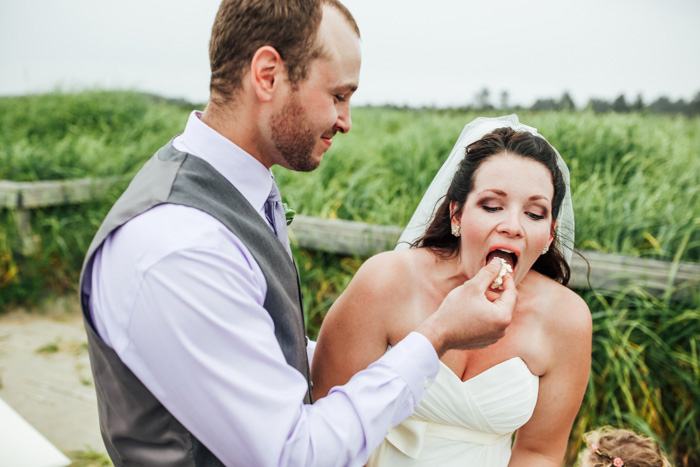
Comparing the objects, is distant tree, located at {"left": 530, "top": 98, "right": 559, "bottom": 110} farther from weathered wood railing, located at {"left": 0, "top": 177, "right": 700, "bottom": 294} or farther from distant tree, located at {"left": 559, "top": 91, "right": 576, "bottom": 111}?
weathered wood railing, located at {"left": 0, "top": 177, "right": 700, "bottom": 294}

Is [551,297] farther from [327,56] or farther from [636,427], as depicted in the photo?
[636,427]

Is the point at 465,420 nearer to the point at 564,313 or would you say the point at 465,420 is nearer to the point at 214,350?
the point at 564,313

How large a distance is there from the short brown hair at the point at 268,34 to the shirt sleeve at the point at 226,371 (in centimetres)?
53

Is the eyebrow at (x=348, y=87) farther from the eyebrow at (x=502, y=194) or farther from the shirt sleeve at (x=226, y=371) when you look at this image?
the eyebrow at (x=502, y=194)

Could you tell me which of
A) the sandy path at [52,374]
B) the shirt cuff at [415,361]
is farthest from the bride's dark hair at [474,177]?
the sandy path at [52,374]

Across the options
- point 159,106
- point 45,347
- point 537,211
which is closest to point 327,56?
point 537,211

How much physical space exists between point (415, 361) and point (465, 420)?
0.80 m

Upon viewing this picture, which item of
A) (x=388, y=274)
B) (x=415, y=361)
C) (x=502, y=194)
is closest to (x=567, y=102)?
(x=502, y=194)

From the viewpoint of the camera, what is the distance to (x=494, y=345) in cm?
210

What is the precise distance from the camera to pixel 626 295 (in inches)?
144

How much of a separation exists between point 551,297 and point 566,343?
19 centimetres

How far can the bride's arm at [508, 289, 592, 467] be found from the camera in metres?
2.07

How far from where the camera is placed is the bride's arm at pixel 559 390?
2072mm

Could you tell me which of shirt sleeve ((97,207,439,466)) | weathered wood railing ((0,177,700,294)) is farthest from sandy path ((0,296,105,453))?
shirt sleeve ((97,207,439,466))
